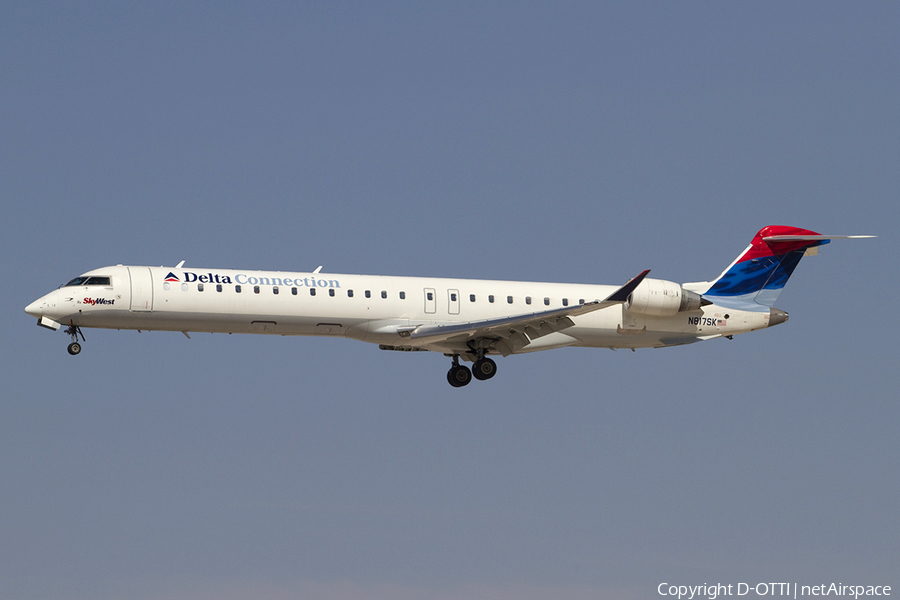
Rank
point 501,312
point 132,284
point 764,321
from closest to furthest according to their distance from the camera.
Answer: point 132,284, point 501,312, point 764,321

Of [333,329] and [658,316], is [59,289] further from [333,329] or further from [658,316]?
[658,316]

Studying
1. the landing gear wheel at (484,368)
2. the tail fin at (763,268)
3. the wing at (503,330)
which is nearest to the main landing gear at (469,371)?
the landing gear wheel at (484,368)

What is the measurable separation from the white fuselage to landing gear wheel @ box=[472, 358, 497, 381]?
650 millimetres

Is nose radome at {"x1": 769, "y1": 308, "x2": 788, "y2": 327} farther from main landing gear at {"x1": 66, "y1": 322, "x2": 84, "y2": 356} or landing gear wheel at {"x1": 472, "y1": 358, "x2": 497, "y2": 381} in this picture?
main landing gear at {"x1": 66, "y1": 322, "x2": 84, "y2": 356}

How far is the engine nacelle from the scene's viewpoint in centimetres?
3594

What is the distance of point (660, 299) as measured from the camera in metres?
36.1

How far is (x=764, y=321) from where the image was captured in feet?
125

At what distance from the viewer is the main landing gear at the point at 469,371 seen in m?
35.5

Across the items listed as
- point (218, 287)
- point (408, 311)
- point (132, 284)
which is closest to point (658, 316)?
point (408, 311)

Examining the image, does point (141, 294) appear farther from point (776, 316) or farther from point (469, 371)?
point (776, 316)

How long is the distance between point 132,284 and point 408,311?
24.5 feet

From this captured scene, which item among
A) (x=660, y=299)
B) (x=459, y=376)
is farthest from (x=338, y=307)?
(x=660, y=299)

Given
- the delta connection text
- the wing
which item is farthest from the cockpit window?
the wing

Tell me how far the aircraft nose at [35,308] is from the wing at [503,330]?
373 inches
